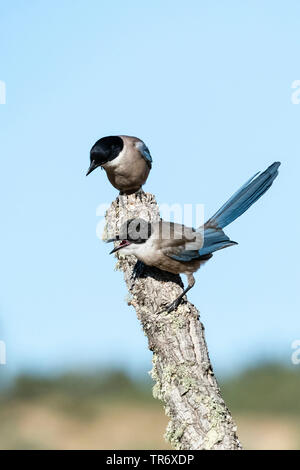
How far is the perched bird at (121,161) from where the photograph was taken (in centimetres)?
813

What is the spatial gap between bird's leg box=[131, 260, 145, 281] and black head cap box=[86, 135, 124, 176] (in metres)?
1.35

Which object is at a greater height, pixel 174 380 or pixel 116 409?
pixel 174 380

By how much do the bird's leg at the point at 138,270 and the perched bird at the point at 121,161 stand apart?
143 cm

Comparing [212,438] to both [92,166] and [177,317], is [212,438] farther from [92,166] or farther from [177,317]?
[92,166]

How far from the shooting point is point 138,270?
6906mm

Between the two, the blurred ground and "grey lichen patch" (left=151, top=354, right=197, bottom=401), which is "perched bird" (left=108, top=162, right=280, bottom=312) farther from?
the blurred ground

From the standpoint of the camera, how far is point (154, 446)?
36.3ft

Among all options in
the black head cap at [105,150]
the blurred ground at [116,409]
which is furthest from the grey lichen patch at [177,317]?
the blurred ground at [116,409]

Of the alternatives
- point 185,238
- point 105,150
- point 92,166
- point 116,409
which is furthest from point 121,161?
point 116,409

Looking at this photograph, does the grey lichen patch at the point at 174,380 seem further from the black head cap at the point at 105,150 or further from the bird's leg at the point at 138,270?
the black head cap at the point at 105,150

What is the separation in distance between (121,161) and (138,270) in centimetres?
180
